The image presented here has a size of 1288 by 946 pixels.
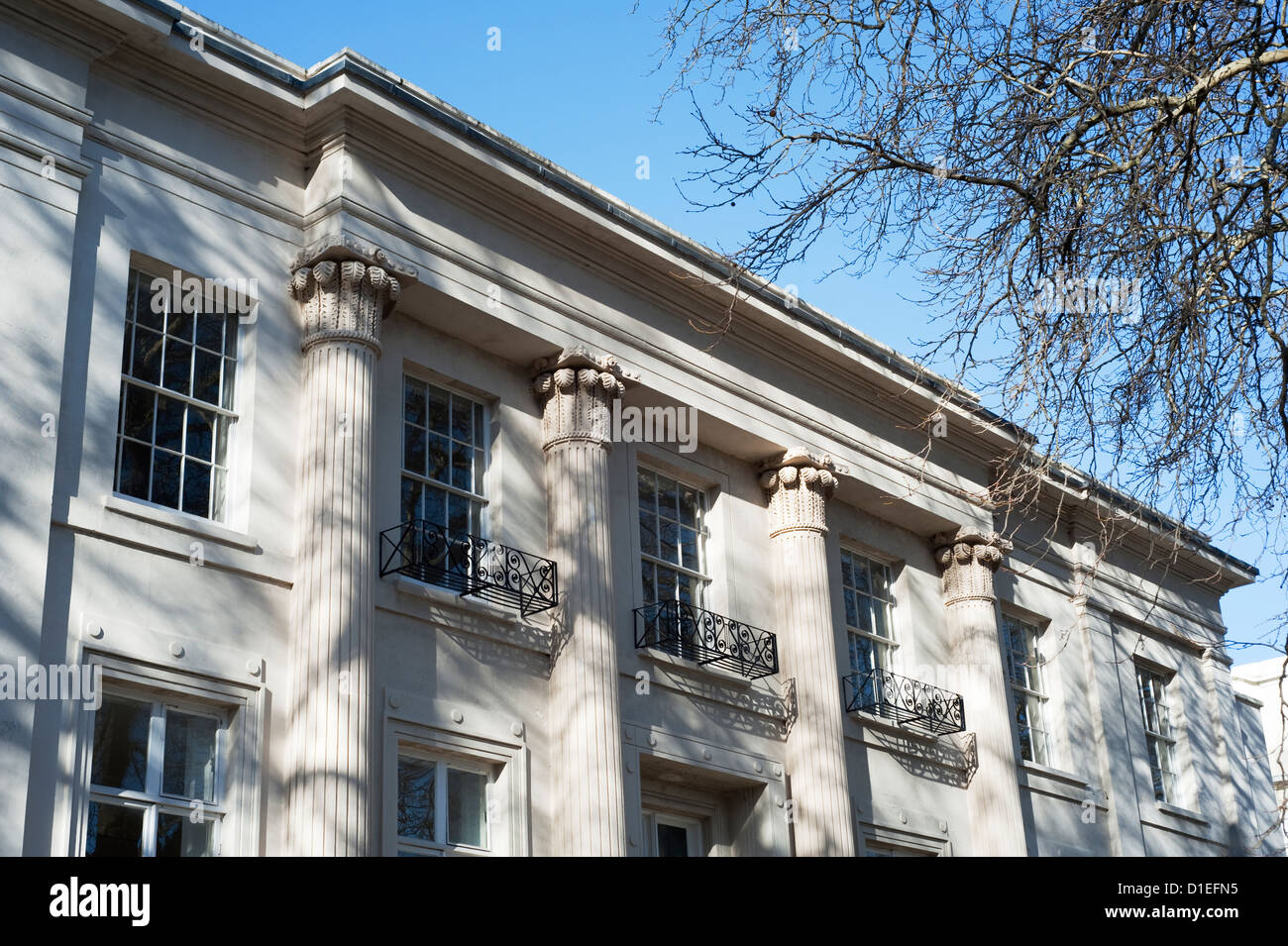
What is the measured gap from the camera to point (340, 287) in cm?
1400

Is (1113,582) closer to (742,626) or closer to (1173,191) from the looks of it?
(742,626)

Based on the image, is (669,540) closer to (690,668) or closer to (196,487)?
(690,668)

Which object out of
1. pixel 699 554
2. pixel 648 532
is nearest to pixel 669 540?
pixel 648 532

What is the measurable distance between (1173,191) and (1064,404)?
1.40m

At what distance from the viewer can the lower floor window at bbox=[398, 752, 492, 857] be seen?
1340cm

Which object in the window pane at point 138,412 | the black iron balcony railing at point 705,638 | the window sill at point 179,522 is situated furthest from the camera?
the black iron balcony railing at point 705,638

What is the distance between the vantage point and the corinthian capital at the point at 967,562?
20.6 metres

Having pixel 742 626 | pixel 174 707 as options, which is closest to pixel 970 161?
pixel 174 707

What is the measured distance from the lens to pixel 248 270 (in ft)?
45.4

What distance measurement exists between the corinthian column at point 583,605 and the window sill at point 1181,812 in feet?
38.1

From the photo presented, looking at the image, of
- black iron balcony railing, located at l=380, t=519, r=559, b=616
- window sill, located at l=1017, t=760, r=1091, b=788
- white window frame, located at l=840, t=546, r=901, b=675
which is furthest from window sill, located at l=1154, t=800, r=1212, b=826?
black iron balcony railing, located at l=380, t=519, r=559, b=616

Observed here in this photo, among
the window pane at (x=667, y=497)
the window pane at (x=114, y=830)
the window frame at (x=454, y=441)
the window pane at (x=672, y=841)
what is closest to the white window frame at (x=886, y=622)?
the window pane at (x=667, y=497)

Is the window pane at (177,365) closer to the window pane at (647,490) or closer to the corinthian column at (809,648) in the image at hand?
the window pane at (647,490)

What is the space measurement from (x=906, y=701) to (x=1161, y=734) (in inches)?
291
